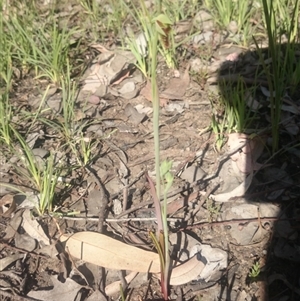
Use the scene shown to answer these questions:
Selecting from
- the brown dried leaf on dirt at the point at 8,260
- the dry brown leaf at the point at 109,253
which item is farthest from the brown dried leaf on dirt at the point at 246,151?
the brown dried leaf on dirt at the point at 8,260

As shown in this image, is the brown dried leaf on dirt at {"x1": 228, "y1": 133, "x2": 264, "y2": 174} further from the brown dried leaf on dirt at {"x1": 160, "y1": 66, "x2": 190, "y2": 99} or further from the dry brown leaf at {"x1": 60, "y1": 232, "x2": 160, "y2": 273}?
the dry brown leaf at {"x1": 60, "y1": 232, "x2": 160, "y2": 273}

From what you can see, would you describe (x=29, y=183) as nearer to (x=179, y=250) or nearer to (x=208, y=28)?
(x=179, y=250)

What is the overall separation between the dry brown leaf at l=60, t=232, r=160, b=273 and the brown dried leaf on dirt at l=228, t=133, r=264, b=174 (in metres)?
0.52

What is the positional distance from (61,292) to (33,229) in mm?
284

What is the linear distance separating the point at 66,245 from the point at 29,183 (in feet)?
1.17

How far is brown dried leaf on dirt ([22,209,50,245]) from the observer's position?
173cm

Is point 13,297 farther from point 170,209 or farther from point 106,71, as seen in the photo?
point 106,71

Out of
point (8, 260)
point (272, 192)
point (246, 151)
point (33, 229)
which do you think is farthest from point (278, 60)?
point (8, 260)

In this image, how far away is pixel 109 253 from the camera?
5.37 feet

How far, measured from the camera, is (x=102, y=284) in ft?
5.23

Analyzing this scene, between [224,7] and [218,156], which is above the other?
[224,7]

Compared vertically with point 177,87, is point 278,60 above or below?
above

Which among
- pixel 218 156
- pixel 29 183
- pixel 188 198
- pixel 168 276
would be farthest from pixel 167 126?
pixel 168 276

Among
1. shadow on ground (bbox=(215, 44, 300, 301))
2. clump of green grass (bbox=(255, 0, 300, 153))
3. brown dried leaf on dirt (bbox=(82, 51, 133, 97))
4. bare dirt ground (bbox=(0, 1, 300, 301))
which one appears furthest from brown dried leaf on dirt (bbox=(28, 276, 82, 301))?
brown dried leaf on dirt (bbox=(82, 51, 133, 97))
